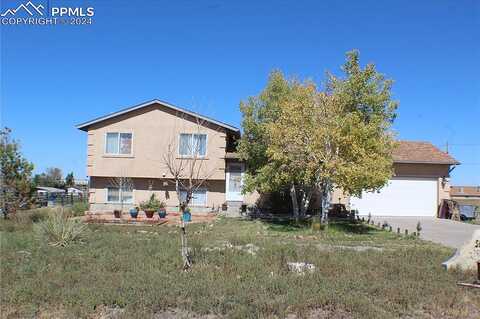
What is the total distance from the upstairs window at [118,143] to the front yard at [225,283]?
44.9 ft

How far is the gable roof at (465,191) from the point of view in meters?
56.7

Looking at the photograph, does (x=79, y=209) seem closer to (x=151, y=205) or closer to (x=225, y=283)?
(x=151, y=205)

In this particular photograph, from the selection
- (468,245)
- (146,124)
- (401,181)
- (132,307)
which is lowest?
(132,307)

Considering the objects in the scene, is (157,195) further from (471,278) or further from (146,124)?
(471,278)

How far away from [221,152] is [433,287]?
18164mm

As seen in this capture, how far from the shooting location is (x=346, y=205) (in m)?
27.4

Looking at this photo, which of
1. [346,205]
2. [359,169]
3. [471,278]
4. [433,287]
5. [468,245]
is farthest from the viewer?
[346,205]

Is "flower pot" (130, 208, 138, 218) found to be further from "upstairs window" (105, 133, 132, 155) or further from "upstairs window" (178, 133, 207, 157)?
"upstairs window" (105, 133, 132, 155)

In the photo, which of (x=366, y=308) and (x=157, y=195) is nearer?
(x=366, y=308)

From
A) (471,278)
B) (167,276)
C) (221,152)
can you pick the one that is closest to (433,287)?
(471,278)

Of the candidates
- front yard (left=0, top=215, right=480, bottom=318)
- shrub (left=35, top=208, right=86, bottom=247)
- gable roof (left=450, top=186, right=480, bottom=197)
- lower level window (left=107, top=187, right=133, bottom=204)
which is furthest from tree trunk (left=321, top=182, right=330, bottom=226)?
gable roof (left=450, top=186, right=480, bottom=197)

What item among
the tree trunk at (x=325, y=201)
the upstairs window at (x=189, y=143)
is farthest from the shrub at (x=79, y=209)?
the tree trunk at (x=325, y=201)

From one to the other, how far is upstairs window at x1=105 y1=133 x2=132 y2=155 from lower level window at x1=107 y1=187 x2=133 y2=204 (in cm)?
228

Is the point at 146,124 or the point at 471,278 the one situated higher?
the point at 146,124
